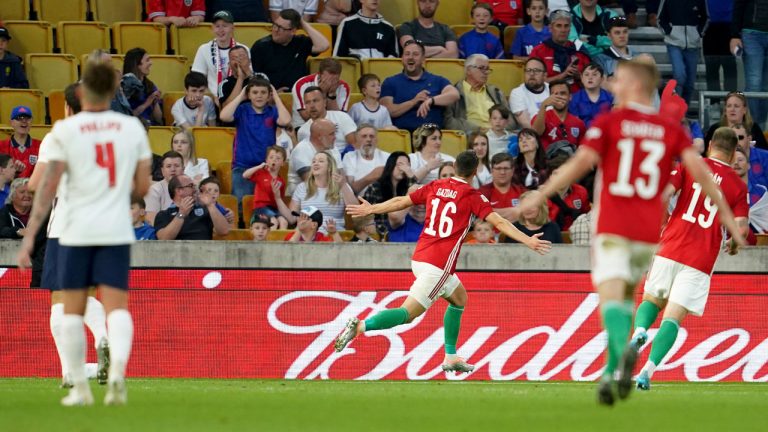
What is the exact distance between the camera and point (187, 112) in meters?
17.8

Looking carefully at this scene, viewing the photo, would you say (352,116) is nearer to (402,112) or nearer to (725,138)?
(402,112)

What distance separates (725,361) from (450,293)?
3.62 m

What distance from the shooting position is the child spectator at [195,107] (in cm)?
1744

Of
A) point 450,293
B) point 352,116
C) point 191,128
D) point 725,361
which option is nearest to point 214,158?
point 191,128

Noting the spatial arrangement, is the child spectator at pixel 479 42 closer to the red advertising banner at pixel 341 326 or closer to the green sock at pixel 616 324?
the red advertising banner at pixel 341 326

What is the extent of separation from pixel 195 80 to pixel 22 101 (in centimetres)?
225

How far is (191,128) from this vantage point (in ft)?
57.3

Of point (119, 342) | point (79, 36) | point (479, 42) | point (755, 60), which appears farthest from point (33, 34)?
point (119, 342)

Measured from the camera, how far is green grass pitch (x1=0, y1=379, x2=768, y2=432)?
334 inches

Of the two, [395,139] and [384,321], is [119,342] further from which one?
[395,139]

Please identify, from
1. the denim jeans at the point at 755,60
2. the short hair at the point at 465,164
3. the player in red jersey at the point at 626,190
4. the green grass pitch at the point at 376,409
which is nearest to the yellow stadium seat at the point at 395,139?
the short hair at the point at 465,164

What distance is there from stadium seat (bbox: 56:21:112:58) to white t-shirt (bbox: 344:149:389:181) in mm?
4000

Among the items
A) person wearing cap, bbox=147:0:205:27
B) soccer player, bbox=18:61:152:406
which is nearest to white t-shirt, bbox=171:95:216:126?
person wearing cap, bbox=147:0:205:27

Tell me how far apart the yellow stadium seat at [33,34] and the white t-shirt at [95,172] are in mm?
10512
